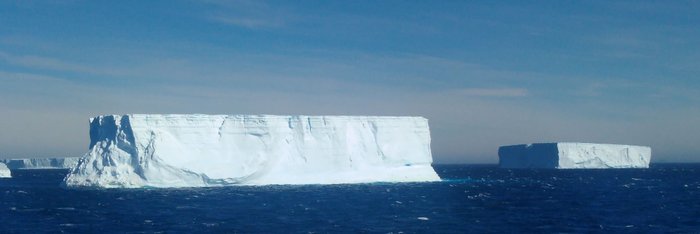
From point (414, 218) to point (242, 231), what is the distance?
7.14m

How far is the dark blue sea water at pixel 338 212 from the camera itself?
24.8 meters

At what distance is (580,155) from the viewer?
92500 mm

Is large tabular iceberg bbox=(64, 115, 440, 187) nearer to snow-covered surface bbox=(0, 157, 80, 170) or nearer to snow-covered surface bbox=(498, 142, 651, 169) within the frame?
snow-covered surface bbox=(498, 142, 651, 169)

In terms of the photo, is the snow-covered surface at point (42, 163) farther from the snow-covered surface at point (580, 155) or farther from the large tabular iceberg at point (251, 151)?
the large tabular iceberg at point (251, 151)

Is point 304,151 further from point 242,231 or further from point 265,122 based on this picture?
point 242,231

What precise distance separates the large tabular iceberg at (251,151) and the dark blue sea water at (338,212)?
5.29 ft

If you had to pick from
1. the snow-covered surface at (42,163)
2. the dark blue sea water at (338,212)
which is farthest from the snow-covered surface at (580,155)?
the snow-covered surface at (42,163)

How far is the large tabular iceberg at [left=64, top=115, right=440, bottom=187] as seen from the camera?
144 ft

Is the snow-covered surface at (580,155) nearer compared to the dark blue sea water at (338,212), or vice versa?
the dark blue sea water at (338,212)

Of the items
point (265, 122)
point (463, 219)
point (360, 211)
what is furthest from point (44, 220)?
point (265, 122)

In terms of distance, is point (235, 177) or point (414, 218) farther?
point (235, 177)

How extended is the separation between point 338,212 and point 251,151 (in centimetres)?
1775

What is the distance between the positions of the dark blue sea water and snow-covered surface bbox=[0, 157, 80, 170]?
9912 cm

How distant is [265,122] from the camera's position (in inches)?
1871
